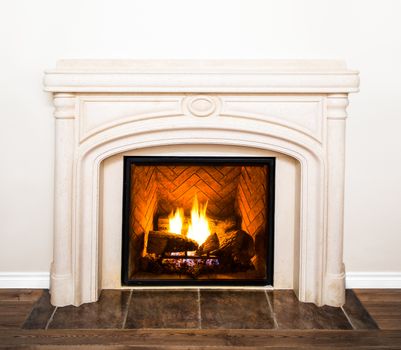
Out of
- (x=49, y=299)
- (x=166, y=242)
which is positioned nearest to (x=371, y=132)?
(x=166, y=242)

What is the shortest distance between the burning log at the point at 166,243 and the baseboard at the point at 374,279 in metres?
0.97

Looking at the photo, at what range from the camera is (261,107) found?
3379 mm

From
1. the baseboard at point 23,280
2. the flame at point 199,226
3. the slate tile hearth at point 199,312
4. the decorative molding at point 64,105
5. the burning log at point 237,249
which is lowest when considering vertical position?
the slate tile hearth at point 199,312

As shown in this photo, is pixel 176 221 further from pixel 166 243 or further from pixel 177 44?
pixel 177 44

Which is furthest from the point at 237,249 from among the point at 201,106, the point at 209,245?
the point at 201,106

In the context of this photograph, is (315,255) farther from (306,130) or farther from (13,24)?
(13,24)

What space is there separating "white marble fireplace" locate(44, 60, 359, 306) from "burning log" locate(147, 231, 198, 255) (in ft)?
1.30

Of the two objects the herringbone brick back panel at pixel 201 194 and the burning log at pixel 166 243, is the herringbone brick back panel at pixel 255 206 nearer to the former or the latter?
the herringbone brick back panel at pixel 201 194

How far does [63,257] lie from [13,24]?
4.18ft

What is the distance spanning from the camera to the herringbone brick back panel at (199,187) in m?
3.72

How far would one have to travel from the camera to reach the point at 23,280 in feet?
12.1

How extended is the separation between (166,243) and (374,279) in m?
1.22

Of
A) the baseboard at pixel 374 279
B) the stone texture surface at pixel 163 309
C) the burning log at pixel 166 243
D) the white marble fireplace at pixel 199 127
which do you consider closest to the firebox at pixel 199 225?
the burning log at pixel 166 243

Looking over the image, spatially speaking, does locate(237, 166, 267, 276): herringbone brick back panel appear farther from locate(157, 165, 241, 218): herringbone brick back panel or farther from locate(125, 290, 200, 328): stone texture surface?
locate(125, 290, 200, 328): stone texture surface
